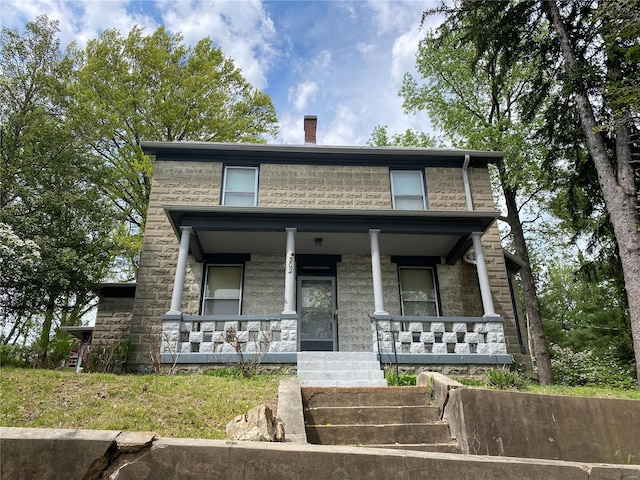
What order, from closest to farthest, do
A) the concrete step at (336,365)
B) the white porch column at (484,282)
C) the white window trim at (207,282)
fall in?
the concrete step at (336,365) → the white porch column at (484,282) → the white window trim at (207,282)

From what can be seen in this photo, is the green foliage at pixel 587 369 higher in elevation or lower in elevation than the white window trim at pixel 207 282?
lower

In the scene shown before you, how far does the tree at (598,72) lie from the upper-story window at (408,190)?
12.7 ft

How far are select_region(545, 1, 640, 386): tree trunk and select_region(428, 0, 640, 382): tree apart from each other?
2 centimetres

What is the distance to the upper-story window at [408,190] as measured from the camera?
11.5 m

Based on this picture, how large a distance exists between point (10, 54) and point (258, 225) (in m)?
11.9

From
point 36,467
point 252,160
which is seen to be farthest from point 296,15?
point 36,467

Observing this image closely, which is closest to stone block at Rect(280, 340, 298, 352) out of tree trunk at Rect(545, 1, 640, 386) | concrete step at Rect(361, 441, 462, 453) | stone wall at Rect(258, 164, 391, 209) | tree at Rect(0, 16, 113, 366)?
concrete step at Rect(361, 441, 462, 453)

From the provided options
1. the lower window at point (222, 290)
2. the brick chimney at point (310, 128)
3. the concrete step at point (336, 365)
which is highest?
the brick chimney at point (310, 128)

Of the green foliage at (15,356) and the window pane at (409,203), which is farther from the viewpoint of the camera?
the window pane at (409,203)

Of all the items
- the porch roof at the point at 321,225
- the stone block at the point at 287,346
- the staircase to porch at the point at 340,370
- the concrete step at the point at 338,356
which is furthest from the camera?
the porch roof at the point at 321,225

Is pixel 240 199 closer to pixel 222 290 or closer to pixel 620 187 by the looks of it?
pixel 222 290

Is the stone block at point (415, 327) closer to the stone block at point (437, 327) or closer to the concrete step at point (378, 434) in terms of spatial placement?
the stone block at point (437, 327)

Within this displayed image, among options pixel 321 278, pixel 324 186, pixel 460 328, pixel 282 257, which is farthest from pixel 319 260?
pixel 460 328

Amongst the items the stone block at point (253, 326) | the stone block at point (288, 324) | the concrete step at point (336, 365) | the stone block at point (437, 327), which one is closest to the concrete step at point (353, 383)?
the concrete step at point (336, 365)
